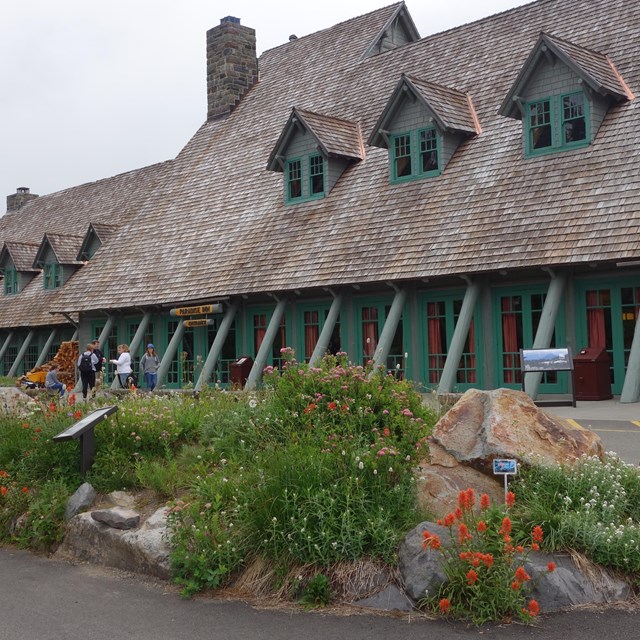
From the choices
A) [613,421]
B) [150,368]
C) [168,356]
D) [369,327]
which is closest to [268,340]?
[369,327]

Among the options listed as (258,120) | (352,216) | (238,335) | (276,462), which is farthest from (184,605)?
(258,120)

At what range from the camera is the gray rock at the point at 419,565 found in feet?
18.4

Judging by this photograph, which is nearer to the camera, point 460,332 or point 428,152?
point 460,332

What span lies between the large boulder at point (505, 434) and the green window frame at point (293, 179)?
50.5 ft

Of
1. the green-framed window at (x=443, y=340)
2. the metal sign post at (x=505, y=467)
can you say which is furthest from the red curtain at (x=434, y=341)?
the metal sign post at (x=505, y=467)

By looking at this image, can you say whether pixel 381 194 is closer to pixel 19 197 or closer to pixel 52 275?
pixel 52 275

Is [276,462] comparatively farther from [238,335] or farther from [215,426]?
[238,335]

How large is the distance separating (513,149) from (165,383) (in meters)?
11.4

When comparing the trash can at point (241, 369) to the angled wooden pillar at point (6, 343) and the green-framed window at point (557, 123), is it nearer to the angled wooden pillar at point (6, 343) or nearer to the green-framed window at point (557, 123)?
the green-framed window at point (557, 123)

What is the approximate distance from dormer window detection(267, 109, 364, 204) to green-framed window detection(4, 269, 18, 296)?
654 inches

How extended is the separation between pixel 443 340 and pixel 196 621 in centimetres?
1325

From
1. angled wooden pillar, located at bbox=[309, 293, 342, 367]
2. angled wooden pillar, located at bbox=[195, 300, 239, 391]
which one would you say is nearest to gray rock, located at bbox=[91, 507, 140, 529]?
angled wooden pillar, located at bbox=[309, 293, 342, 367]

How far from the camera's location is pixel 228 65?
92.4 ft

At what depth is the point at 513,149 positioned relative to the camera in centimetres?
1820
